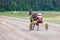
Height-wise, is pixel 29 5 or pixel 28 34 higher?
pixel 28 34

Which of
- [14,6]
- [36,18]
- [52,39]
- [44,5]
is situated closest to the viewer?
[52,39]

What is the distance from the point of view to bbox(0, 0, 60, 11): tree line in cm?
9924

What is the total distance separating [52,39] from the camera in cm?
1479

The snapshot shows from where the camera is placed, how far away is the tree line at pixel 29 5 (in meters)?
99.2

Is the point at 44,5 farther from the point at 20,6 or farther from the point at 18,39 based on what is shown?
the point at 18,39

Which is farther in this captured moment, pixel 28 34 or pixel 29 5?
pixel 29 5

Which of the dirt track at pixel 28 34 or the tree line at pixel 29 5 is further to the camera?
the tree line at pixel 29 5

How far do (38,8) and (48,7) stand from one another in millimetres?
3717

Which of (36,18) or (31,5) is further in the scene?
(31,5)

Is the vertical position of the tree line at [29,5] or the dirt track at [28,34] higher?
the dirt track at [28,34]

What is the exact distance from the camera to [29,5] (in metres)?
105

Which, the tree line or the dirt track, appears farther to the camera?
the tree line

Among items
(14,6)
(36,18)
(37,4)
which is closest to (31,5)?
(37,4)

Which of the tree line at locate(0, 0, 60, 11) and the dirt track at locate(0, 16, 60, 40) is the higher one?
the dirt track at locate(0, 16, 60, 40)
